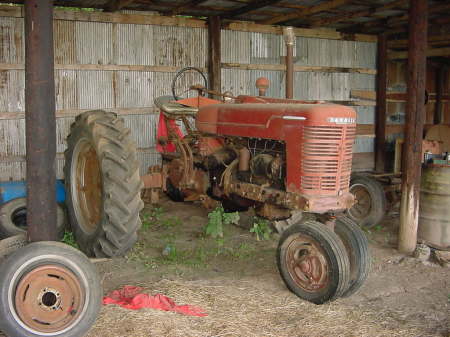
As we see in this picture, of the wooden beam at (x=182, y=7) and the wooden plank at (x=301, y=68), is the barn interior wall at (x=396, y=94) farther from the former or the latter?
the wooden beam at (x=182, y=7)

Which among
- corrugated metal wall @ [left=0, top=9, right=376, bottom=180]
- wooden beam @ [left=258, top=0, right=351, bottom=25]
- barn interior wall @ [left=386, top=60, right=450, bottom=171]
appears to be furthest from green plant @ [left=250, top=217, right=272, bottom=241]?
barn interior wall @ [left=386, top=60, right=450, bottom=171]

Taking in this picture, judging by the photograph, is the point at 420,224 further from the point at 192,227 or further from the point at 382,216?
the point at 192,227

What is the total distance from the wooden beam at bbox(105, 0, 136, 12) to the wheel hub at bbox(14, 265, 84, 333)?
385cm

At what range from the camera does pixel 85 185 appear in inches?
179

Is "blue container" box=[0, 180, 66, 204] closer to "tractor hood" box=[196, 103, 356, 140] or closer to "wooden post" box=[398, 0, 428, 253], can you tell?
"tractor hood" box=[196, 103, 356, 140]

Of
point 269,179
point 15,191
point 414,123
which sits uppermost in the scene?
point 414,123

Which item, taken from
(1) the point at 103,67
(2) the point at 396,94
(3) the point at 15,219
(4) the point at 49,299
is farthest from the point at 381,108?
(4) the point at 49,299

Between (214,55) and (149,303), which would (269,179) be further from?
(214,55)

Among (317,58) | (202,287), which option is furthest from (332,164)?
(317,58)

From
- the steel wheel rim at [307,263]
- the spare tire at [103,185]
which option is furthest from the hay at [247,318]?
the spare tire at [103,185]

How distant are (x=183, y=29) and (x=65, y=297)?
4997 mm

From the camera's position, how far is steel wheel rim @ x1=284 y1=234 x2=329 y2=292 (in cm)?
356

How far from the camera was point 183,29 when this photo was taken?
7.02 meters

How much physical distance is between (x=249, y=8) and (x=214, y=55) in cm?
94
